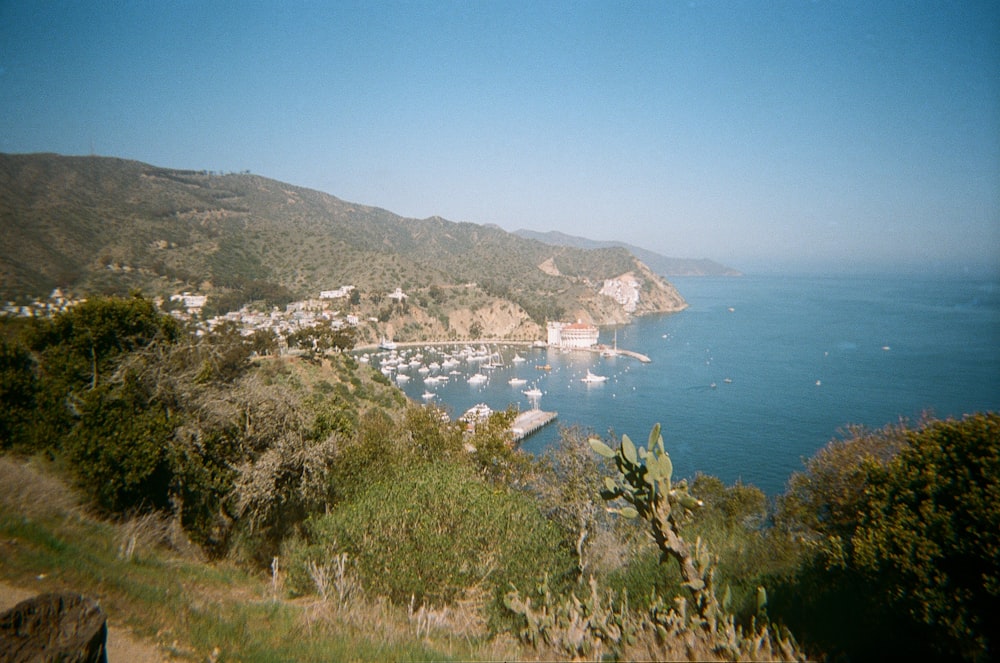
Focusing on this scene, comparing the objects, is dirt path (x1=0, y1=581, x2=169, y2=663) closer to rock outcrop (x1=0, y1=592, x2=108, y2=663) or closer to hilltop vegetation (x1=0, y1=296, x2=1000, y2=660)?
hilltop vegetation (x1=0, y1=296, x2=1000, y2=660)

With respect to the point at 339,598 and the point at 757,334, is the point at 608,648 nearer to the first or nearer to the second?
the point at 339,598

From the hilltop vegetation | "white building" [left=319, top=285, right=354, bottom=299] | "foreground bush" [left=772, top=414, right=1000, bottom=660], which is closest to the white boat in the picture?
"white building" [left=319, top=285, right=354, bottom=299]

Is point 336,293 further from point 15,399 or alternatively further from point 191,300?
point 15,399

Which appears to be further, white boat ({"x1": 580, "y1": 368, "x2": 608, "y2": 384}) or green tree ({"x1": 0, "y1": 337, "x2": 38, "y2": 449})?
white boat ({"x1": 580, "y1": 368, "x2": 608, "y2": 384})

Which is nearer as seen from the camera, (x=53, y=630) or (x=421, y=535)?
(x=53, y=630)

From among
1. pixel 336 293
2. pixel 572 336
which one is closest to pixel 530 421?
pixel 572 336
